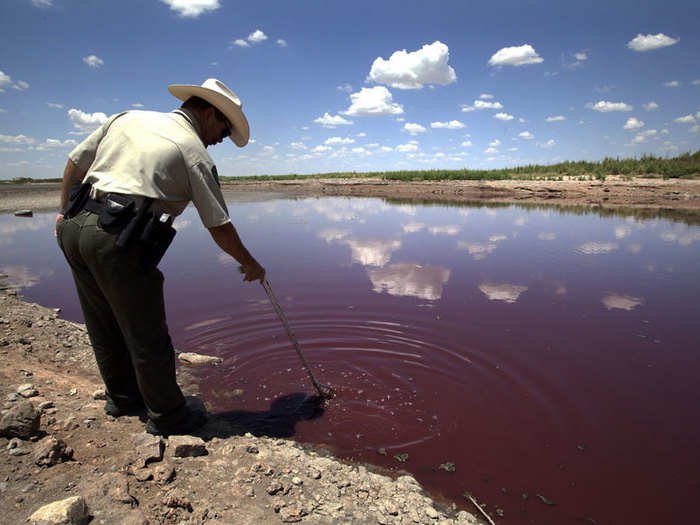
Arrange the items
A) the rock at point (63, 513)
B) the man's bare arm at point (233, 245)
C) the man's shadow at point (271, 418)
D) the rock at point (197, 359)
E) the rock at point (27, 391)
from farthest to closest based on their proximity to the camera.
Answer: the rock at point (197, 359)
the man's shadow at point (271, 418)
the rock at point (27, 391)
the man's bare arm at point (233, 245)
the rock at point (63, 513)

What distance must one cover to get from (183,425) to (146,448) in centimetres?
42

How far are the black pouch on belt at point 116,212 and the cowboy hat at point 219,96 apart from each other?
83 cm

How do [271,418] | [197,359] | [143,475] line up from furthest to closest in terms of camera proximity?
[197,359] < [271,418] < [143,475]

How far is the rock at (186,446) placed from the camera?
94.4 inches

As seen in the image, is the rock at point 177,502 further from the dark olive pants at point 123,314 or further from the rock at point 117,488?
the dark olive pants at point 123,314

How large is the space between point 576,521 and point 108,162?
10.8ft

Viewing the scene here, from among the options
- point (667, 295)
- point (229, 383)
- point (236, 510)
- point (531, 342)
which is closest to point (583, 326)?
point (531, 342)

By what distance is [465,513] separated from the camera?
228 centimetres

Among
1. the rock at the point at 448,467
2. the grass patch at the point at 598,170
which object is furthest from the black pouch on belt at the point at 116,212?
the grass patch at the point at 598,170

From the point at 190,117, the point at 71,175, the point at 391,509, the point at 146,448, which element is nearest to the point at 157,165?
the point at 190,117

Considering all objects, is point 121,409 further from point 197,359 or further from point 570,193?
point 570,193

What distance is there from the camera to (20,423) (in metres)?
2.30

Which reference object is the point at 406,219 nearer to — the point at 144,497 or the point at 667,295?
the point at 667,295

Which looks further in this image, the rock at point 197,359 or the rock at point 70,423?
the rock at point 197,359
